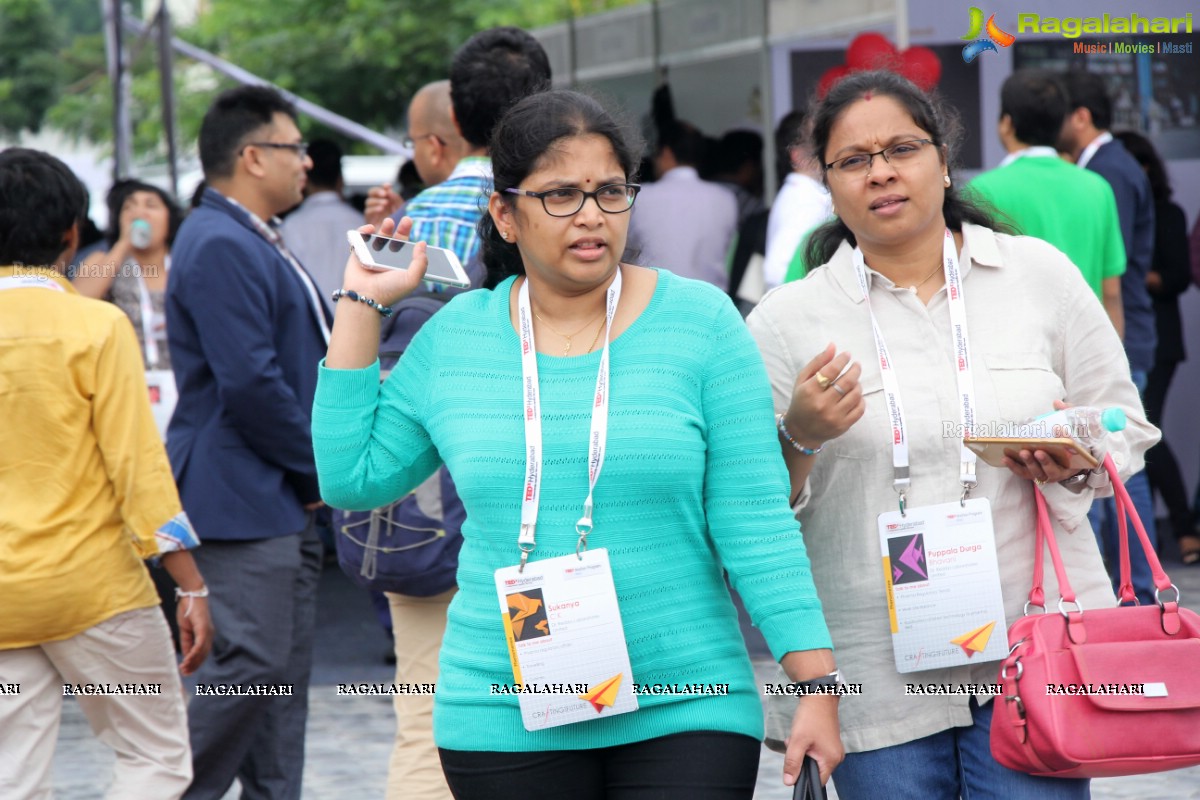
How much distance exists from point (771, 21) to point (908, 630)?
6.06 m

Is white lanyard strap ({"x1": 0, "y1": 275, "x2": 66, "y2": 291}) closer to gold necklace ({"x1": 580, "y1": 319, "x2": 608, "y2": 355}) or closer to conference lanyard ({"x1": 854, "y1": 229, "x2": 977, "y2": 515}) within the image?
gold necklace ({"x1": 580, "y1": 319, "x2": 608, "y2": 355})

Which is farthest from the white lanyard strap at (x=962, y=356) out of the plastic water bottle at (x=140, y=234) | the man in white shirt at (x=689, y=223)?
the plastic water bottle at (x=140, y=234)

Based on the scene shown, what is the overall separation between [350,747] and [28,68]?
3851cm

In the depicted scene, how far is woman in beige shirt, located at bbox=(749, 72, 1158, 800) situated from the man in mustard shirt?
5.46 feet

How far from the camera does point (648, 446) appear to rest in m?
2.51

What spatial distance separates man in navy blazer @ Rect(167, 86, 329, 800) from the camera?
4.38 meters

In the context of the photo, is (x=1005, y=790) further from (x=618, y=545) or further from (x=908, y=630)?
(x=618, y=545)

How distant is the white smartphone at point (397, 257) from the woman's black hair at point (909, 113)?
2.43 ft

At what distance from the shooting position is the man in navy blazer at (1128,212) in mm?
7062

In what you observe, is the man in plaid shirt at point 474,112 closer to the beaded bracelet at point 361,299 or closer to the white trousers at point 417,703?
the white trousers at point 417,703

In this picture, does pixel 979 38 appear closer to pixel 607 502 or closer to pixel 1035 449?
pixel 1035 449

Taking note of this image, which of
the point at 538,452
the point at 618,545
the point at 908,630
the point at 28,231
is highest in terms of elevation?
the point at 28,231

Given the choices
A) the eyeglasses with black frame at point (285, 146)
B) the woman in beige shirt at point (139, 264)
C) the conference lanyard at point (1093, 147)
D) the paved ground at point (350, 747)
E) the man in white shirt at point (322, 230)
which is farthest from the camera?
the man in white shirt at point (322, 230)

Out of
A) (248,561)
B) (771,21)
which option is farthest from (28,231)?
(771,21)
